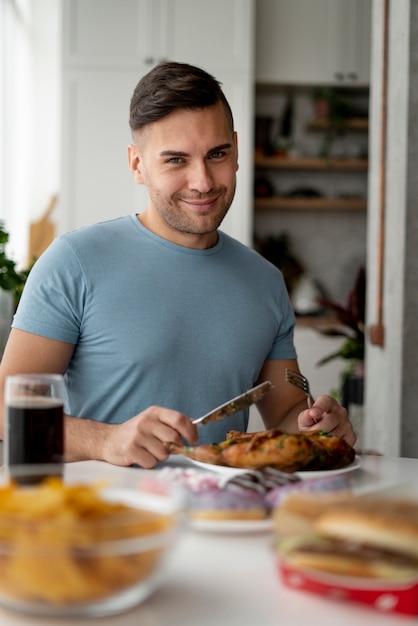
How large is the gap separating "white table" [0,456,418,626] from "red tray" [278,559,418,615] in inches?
0.4

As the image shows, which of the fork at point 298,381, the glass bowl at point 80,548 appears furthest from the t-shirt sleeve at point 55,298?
the glass bowl at point 80,548

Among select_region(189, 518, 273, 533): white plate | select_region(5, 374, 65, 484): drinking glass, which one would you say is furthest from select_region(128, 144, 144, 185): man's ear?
select_region(189, 518, 273, 533): white plate

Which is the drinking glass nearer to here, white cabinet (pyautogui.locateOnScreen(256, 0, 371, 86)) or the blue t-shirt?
the blue t-shirt

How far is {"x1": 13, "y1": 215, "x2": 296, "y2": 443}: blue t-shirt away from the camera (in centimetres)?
180

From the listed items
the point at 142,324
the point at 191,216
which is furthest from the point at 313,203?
the point at 142,324

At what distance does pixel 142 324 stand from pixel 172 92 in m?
0.51

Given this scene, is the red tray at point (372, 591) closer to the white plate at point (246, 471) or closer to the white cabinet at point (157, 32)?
the white plate at point (246, 471)

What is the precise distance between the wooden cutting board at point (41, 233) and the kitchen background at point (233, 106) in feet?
0.16

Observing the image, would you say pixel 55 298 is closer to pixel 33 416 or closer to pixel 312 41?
pixel 33 416

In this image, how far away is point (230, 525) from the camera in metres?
0.97

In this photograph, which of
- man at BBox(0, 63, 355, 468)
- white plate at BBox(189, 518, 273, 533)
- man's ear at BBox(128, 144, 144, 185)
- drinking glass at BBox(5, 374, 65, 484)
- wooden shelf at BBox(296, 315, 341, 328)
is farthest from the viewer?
wooden shelf at BBox(296, 315, 341, 328)

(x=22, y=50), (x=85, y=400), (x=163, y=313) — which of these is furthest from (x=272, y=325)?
(x=22, y=50)

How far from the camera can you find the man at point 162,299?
1801 millimetres

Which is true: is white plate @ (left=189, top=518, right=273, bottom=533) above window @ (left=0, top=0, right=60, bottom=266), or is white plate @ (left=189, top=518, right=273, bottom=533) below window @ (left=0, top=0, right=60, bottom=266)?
below
